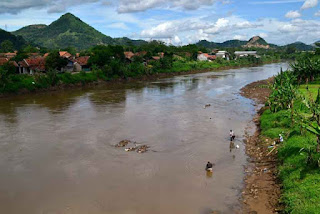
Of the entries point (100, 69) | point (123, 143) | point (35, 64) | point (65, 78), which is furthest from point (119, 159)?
point (100, 69)

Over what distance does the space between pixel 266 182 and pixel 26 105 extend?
94.9ft

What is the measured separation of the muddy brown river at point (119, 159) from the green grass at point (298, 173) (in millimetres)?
2080

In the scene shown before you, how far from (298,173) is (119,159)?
9.47 metres

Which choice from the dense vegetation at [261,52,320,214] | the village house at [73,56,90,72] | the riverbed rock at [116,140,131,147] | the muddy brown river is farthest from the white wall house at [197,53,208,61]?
the riverbed rock at [116,140,131,147]

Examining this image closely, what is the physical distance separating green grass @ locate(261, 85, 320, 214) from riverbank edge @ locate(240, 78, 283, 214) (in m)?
0.43

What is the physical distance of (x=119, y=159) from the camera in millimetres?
16844

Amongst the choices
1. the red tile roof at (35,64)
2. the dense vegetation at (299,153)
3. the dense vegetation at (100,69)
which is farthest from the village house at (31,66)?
the dense vegetation at (299,153)

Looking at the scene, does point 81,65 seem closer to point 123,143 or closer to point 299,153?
point 123,143

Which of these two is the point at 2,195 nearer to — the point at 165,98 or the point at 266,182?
the point at 266,182

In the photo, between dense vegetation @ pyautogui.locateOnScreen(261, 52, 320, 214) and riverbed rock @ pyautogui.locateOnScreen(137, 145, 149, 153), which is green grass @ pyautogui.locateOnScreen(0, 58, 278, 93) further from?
dense vegetation @ pyautogui.locateOnScreen(261, 52, 320, 214)

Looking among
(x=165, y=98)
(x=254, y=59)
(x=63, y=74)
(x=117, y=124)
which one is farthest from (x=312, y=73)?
(x=254, y=59)

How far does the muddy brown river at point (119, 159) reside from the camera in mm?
12328

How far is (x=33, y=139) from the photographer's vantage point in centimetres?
2102

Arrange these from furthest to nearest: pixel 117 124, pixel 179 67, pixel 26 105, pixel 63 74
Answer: pixel 179 67 < pixel 63 74 < pixel 26 105 < pixel 117 124
